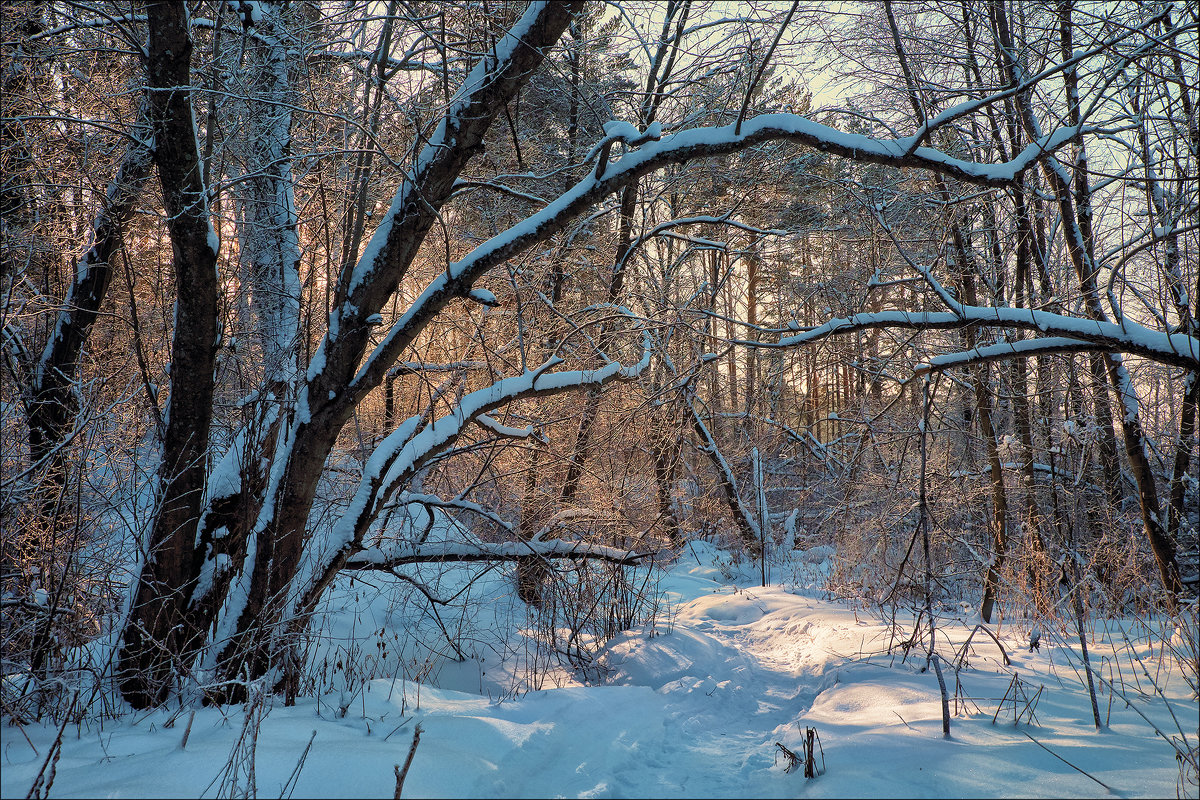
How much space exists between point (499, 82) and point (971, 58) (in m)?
5.21

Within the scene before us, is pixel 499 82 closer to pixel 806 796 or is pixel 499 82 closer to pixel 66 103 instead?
pixel 66 103

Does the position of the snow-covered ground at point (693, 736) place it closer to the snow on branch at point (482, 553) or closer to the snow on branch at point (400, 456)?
the snow on branch at point (400, 456)

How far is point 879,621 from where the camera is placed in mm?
6715

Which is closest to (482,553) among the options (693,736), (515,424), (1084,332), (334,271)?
(515,424)

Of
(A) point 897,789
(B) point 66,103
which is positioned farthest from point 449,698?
(B) point 66,103

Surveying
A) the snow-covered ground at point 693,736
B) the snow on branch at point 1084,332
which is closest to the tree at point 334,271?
the snow on branch at point 1084,332

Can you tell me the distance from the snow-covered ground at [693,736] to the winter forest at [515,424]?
0.03 m

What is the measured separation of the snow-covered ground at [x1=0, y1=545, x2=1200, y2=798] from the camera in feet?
9.39

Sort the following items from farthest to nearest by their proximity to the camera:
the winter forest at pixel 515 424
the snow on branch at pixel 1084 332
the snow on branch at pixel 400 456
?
the snow on branch at pixel 400 456, the snow on branch at pixel 1084 332, the winter forest at pixel 515 424

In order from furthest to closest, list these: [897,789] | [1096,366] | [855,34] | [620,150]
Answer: [620,150] < [1096,366] < [855,34] < [897,789]

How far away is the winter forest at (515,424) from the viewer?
11.5ft

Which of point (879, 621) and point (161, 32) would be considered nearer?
point (161, 32)

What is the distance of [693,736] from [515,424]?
403 centimetres

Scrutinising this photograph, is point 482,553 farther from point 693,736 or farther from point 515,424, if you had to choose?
point 693,736
